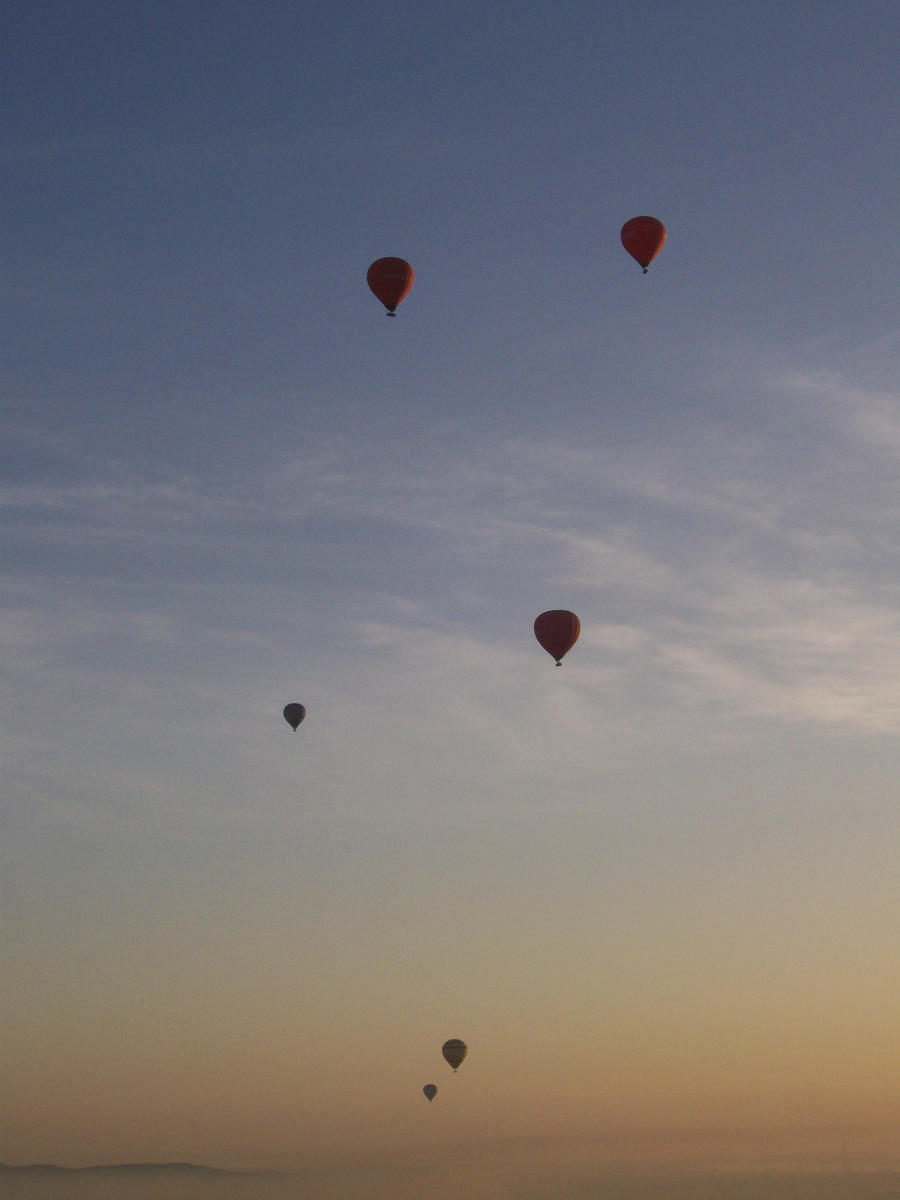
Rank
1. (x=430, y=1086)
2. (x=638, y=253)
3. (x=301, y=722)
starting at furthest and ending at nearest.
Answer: (x=430, y=1086) < (x=301, y=722) < (x=638, y=253)

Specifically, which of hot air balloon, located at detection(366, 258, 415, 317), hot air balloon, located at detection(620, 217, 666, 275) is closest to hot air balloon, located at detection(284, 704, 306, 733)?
hot air balloon, located at detection(366, 258, 415, 317)

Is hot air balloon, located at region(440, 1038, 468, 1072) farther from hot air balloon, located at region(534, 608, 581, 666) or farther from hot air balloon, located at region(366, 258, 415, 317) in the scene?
hot air balloon, located at region(366, 258, 415, 317)

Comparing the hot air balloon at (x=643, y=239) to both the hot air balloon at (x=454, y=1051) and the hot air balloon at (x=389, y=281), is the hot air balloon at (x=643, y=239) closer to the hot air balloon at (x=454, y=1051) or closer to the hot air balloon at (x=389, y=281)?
the hot air balloon at (x=389, y=281)

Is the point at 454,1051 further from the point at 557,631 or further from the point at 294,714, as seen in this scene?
the point at 557,631

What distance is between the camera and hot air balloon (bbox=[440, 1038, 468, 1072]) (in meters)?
94.6

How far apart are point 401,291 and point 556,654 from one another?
18892 mm

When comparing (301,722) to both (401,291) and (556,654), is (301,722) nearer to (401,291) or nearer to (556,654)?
(556,654)

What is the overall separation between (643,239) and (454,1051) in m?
55.3

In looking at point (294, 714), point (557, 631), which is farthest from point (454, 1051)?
point (557, 631)

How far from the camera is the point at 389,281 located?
6812 centimetres

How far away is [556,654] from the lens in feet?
229

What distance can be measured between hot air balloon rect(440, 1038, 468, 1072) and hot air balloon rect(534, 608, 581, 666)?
122 feet

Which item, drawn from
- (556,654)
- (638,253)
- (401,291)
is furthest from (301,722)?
(638,253)

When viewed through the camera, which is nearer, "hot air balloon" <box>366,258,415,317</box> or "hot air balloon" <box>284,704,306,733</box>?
"hot air balloon" <box>366,258,415,317</box>
